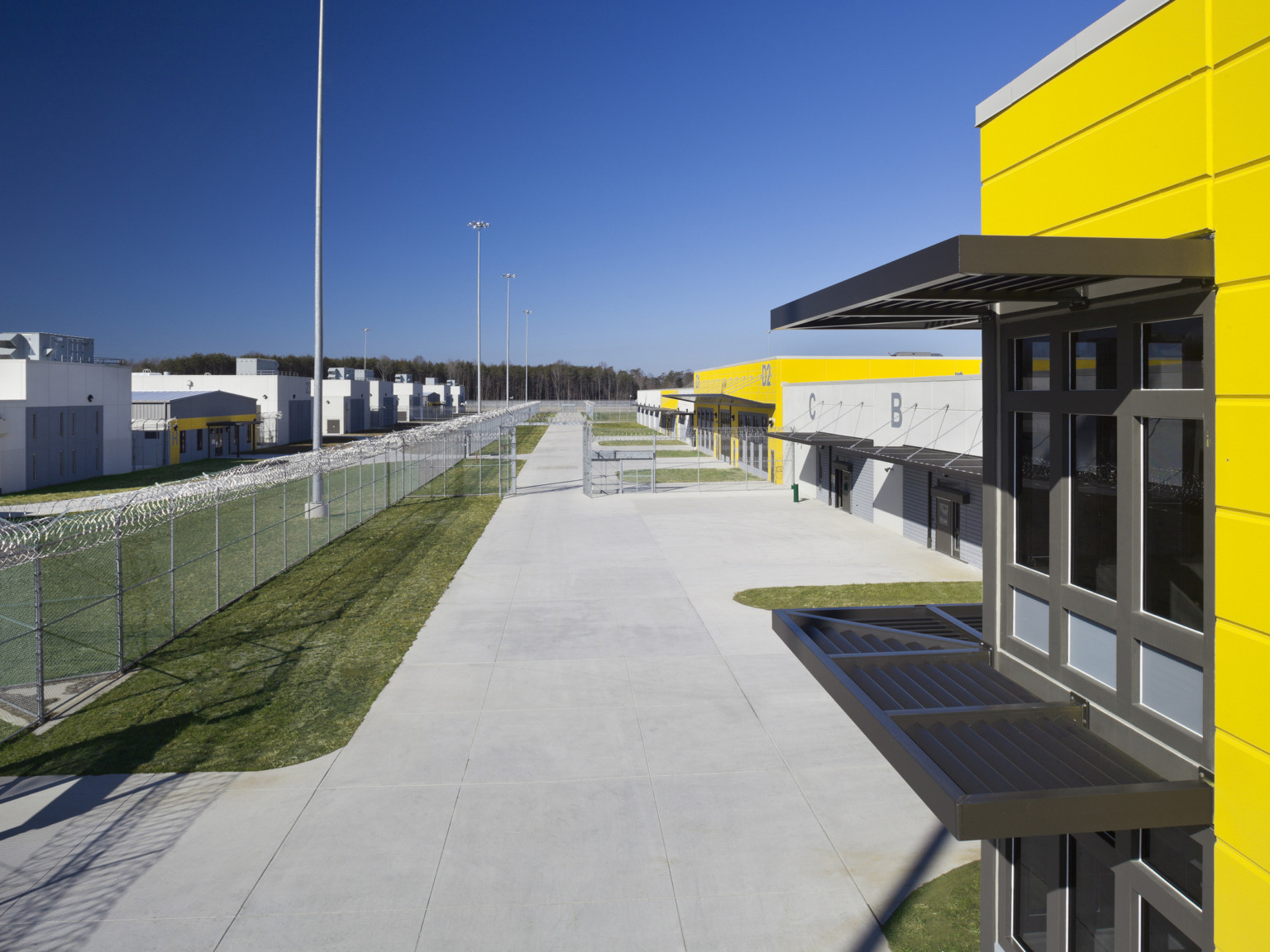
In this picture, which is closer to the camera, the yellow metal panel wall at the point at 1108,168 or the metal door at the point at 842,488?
the yellow metal panel wall at the point at 1108,168

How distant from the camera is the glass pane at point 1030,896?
229 inches

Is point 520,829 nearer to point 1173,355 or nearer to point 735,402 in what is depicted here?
point 1173,355

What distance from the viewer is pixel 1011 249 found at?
3738mm

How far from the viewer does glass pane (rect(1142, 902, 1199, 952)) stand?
14.4ft

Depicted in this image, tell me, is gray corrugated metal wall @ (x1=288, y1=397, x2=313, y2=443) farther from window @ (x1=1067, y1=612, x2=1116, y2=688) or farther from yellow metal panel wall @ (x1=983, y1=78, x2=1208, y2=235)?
window @ (x1=1067, y1=612, x2=1116, y2=688)

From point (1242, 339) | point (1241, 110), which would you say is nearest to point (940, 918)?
point (1242, 339)

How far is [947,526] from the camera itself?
22641mm

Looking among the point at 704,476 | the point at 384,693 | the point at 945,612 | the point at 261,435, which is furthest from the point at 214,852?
the point at 261,435

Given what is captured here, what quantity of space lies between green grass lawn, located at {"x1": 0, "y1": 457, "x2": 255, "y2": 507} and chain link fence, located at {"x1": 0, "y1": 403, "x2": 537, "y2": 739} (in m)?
4.62

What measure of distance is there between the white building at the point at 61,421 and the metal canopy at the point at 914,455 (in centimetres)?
3345

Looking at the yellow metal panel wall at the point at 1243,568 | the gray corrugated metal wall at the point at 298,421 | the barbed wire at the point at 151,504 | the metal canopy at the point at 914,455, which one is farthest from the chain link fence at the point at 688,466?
the yellow metal panel wall at the point at 1243,568

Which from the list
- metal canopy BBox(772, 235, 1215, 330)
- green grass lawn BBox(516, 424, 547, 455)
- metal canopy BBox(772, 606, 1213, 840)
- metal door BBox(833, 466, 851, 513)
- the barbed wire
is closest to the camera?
metal canopy BBox(772, 235, 1215, 330)

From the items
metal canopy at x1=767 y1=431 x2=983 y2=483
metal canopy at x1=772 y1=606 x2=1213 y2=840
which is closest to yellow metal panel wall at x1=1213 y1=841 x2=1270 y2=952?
metal canopy at x1=772 y1=606 x2=1213 y2=840

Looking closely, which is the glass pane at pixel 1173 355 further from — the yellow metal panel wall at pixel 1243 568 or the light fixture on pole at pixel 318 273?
the light fixture on pole at pixel 318 273
